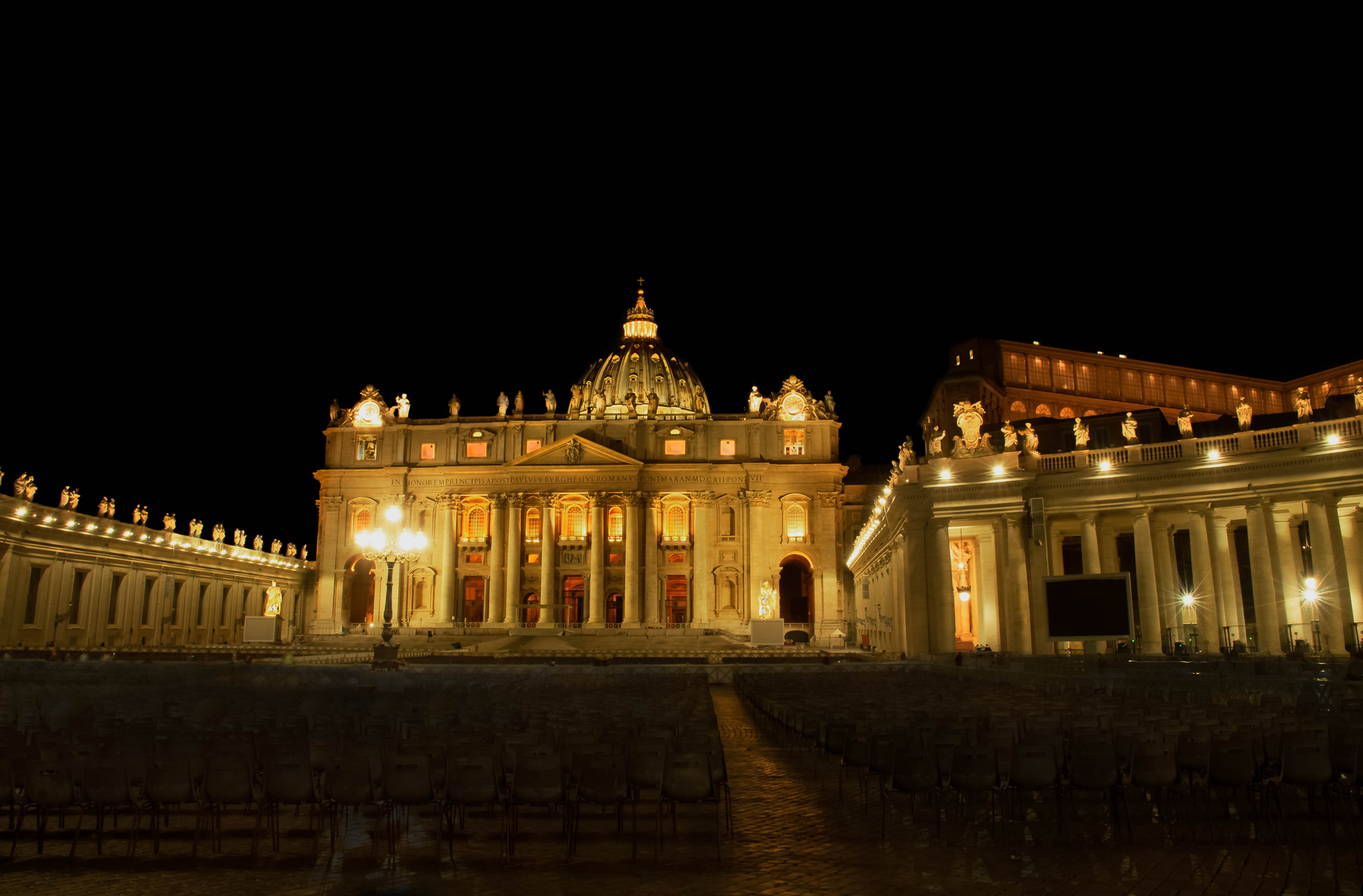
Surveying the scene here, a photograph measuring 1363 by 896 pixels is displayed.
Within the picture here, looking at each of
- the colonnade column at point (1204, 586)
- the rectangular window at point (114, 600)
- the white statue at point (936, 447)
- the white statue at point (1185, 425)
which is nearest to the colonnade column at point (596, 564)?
the rectangular window at point (114, 600)

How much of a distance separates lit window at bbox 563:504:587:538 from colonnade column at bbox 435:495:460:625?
1013 cm

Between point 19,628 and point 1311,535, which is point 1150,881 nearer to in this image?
point 1311,535

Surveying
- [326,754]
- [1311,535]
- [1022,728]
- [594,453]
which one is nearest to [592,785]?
[326,754]

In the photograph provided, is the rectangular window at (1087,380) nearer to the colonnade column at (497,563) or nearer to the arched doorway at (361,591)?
the colonnade column at (497,563)

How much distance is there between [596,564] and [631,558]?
3104 millimetres

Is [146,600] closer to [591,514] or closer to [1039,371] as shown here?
[591,514]

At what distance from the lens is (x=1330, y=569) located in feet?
111

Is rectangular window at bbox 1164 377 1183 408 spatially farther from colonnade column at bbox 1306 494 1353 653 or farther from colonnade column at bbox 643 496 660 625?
colonnade column at bbox 1306 494 1353 653

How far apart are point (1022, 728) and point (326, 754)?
887 cm

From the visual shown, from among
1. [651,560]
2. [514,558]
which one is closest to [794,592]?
[651,560]

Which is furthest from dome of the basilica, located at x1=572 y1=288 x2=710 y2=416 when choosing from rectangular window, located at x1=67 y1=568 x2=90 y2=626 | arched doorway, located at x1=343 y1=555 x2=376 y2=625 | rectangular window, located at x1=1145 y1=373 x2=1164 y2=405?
rectangular window, located at x1=67 y1=568 x2=90 y2=626

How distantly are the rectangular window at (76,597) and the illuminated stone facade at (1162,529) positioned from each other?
53.3 meters

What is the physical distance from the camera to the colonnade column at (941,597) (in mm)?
39125

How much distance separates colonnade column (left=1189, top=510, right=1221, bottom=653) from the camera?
3862 centimetres
